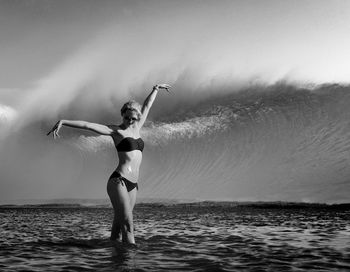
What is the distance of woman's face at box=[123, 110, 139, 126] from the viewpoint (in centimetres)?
1085

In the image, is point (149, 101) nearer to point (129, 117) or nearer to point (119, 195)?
point (129, 117)

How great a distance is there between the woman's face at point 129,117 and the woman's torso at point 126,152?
9.2 inches

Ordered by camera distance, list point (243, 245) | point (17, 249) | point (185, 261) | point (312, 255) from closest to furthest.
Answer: point (185, 261), point (312, 255), point (17, 249), point (243, 245)

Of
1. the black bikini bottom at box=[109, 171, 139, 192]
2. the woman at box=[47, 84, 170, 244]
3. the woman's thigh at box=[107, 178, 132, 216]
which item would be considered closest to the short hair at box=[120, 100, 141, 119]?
the woman at box=[47, 84, 170, 244]

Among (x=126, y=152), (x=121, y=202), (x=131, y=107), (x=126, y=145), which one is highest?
(x=131, y=107)

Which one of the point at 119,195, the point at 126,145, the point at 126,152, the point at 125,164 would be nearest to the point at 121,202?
the point at 119,195

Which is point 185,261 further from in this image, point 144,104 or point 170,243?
point 144,104

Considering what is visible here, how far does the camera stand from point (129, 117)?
1084 centimetres

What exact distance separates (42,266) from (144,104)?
5018mm

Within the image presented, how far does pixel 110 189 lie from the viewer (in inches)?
413

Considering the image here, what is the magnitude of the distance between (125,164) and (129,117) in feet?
4.09

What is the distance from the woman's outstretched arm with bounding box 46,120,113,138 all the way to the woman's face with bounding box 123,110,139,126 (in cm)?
58

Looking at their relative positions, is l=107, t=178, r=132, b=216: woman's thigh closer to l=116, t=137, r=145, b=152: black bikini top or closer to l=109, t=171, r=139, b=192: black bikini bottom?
l=109, t=171, r=139, b=192: black bikini bottom

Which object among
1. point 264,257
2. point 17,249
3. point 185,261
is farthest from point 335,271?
point 17,249
